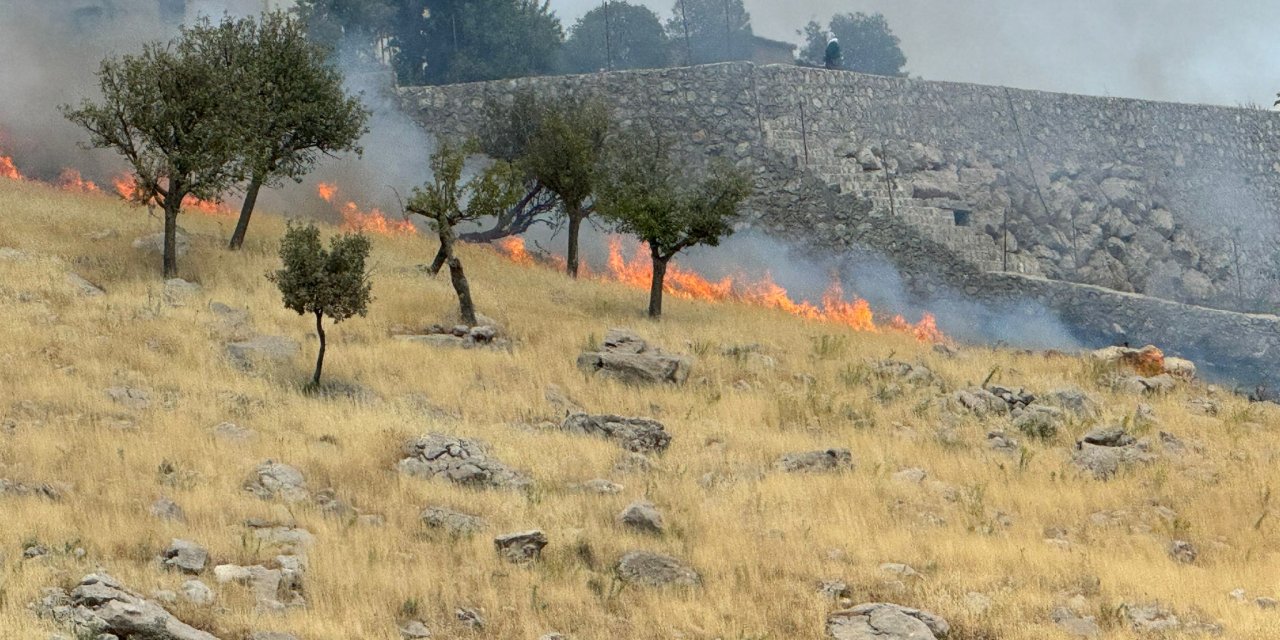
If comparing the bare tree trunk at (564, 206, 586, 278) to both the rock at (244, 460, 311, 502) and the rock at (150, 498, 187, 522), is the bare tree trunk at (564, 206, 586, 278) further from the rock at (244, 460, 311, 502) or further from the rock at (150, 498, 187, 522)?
the rock at (150, 498, 187, 522)

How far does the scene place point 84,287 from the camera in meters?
Result: 28.1

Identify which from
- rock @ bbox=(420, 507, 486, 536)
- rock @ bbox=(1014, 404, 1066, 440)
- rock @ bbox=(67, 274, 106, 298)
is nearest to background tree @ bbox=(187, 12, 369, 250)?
rock @ bbox=(67, 274, 106, 298)

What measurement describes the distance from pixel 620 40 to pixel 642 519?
5444 cm

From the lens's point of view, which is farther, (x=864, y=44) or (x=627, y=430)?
(x=864, y=44)

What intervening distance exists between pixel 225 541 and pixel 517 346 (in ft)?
45.1

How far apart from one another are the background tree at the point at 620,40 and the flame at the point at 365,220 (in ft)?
79.5

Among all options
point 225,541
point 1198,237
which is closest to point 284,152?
point 225,541

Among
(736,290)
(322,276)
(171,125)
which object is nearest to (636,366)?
(322,276)

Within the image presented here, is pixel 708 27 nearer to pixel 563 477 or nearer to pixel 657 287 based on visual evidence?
pixel 657 287

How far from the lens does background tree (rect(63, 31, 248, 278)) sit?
2941 cm

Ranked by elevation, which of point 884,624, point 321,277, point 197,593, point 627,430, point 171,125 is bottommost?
point 884,624

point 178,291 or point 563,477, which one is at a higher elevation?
point 178,291

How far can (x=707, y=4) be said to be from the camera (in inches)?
3086

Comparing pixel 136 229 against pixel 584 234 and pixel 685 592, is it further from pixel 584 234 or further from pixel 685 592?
pixel 685 592
